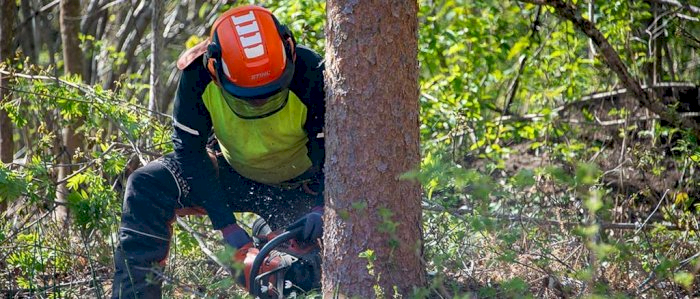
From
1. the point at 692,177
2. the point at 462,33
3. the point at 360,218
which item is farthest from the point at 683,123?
the point at 360,218

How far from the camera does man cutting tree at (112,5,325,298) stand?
14.1 ft

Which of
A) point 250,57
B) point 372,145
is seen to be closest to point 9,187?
point 250,57

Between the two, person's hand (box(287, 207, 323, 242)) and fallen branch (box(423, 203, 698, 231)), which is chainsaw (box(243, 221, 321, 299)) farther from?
fallen branch (box(423, 203, 698, 231))

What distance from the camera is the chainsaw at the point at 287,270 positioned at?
4.25m

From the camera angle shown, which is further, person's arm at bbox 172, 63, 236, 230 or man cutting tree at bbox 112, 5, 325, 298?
person's arm at bbox 172, 63, 236, 230

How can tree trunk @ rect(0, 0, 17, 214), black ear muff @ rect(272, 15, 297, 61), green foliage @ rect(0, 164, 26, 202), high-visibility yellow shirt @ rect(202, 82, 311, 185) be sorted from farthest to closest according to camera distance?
tree trunk @ rect(0, 0, 17, 214)
green foliage @ rect(0, 164, 26, 202)
high-visibility yellow shirt @ rect(202, 82, 311, 185)
black ear muff @ rect(272, 15, 297, 61)

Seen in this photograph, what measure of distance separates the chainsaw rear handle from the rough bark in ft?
6.70

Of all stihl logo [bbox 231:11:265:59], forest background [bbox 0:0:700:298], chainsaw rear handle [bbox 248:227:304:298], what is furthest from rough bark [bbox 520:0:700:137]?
chainsaw rear handle [bbox 248:227:304:298]

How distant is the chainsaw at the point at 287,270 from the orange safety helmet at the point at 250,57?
0.68 meters

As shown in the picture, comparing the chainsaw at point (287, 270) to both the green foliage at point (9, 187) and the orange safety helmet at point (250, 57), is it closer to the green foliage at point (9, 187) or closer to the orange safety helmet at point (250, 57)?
the orange safety helmet at point (250, 57)

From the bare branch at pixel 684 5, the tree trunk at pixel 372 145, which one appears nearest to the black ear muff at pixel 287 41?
the tree trunk at pixel 372 145

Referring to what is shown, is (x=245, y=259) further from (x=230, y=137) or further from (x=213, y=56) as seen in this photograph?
(x=213, y=56)

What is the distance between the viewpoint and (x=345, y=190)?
392 centimetres

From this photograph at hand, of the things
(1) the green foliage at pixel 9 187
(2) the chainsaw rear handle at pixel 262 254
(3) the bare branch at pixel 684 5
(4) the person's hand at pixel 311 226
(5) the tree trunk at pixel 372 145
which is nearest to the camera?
(5) the tree trunk at pixel 372 145
